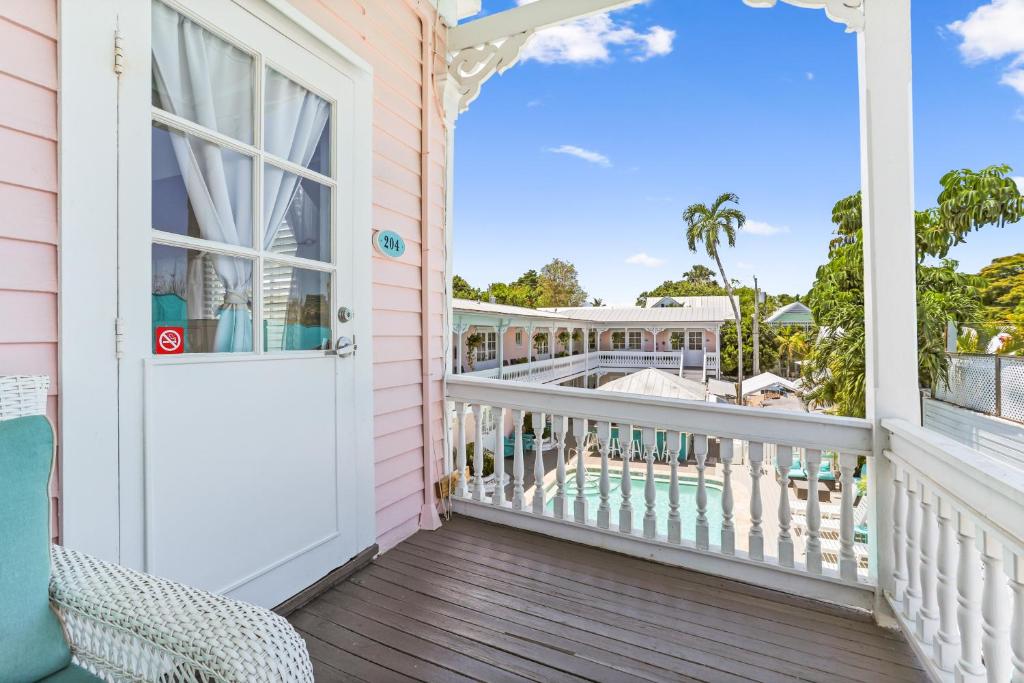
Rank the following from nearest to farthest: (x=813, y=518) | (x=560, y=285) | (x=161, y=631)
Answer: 1. (x=161, y=631)
2. (x=813, y=518)
3. (x=560, y=285)

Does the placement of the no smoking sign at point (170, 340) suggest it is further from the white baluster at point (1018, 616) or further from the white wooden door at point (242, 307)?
the white baluster at point (1018, 616)

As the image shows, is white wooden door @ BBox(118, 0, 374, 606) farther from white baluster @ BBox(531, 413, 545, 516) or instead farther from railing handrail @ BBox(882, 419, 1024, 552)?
railing handrail @ BBox(882, 419, 1024, 552)

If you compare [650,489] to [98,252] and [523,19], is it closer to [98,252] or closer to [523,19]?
[98,252]

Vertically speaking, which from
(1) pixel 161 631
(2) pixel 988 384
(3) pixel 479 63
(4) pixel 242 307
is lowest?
(1) pixel 161 631

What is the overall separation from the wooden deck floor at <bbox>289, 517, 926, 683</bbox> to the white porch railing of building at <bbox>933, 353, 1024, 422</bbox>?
0.99 meters

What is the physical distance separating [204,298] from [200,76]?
0.69m

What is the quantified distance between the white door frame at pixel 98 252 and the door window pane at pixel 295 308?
1.37 ft

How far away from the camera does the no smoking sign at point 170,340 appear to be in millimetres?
1335

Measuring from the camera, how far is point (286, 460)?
1705 mm

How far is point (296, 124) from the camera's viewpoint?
1.79 metres

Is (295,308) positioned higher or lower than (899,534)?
higher

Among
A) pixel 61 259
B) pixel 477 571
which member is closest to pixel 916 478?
pixel 477 571

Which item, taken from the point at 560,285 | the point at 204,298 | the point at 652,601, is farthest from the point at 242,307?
the point at 560,285

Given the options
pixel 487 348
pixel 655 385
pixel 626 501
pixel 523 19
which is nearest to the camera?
pixel 626 501
